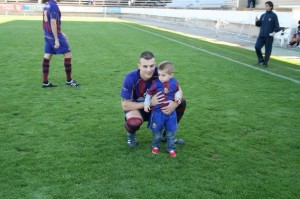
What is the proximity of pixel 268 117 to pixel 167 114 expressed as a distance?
103 inches

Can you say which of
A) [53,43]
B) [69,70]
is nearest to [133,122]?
[53,43]

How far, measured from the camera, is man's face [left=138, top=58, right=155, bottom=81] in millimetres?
4363

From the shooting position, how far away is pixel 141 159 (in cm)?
445

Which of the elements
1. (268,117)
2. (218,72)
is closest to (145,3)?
(218,72)

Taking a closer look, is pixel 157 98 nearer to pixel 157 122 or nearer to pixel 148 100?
pixel 148 100

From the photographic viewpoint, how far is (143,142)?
16.5ft

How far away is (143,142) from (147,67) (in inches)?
43.8

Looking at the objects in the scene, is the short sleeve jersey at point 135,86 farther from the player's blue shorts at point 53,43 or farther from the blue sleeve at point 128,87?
the player's blue shorts at point 53,43

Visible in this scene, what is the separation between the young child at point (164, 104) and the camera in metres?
4.30

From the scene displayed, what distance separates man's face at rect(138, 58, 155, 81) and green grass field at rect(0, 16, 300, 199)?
0.95 metres

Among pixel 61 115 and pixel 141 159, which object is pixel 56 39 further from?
pixel 141 159

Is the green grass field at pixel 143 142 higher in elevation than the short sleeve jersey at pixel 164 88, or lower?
lower

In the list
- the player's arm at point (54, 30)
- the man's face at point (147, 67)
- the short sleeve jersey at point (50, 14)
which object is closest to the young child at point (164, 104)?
the man's face at point (147, 67)

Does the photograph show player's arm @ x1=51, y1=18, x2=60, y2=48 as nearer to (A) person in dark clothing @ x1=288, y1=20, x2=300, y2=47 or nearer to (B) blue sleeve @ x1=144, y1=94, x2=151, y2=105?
(B) blue sleeve @ x1=144, y1=94, x2=151, y2=105
